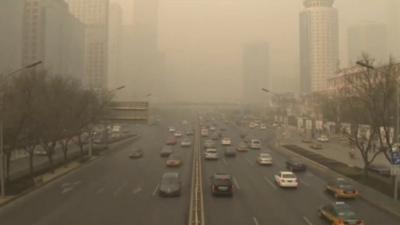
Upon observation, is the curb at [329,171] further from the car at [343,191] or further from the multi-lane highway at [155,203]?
the car at [343,191]

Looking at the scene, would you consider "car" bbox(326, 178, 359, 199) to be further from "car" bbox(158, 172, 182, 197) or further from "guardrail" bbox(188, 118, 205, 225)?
"car" bbox(158, 172, 182, 197)

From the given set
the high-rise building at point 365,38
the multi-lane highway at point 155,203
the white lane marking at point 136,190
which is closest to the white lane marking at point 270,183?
the multi-lane highway at point 155,203

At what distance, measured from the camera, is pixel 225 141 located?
76875 millimetres

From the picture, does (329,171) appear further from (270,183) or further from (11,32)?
(11,32)

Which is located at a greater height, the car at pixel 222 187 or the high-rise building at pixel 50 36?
the high-rise building at pixel 50 36

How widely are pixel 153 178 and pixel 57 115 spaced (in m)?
12.9

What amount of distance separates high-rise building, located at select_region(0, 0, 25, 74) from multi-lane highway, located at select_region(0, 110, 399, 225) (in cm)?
9343

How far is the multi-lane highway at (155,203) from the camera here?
78.0 ft

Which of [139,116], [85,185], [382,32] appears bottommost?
Answer: [85,185]

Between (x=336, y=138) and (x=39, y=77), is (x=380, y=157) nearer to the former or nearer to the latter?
(x=336, y=138)

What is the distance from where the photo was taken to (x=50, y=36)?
14900 cm

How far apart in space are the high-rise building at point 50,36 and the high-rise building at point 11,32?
521 cm

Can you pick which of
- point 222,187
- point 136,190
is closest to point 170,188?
point 222,187

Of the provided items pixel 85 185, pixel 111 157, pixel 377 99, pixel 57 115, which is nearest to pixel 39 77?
pixel 57 115
